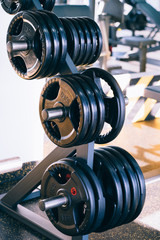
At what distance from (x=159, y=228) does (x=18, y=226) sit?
0.61 m

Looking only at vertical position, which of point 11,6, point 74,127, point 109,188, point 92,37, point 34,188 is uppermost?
point 11,6

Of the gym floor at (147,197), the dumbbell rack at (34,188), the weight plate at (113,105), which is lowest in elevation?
the gym floor at (147,197)

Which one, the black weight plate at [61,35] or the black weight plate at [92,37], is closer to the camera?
the black weight plate at [61,35]

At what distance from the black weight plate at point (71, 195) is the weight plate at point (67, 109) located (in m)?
0.10

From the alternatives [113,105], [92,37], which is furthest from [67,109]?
[92,37]

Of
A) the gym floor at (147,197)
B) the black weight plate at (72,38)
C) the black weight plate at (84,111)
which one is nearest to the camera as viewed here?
the black weight plate at (84,111)

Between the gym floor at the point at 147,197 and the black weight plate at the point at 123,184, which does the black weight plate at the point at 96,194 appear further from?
the gym floor at the point at 147,197

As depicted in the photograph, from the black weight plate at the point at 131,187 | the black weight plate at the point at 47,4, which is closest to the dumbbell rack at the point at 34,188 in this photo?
the black weight plate at the point at 131,187

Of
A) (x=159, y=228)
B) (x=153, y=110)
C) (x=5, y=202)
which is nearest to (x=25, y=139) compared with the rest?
(x=5, y=202)

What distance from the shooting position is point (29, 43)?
4.58 feet

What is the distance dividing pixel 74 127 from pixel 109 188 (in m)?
0.27

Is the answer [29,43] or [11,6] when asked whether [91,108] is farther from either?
[11,6]

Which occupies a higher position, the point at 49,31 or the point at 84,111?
the point at 49,31

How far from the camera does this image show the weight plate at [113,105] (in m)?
1.38
